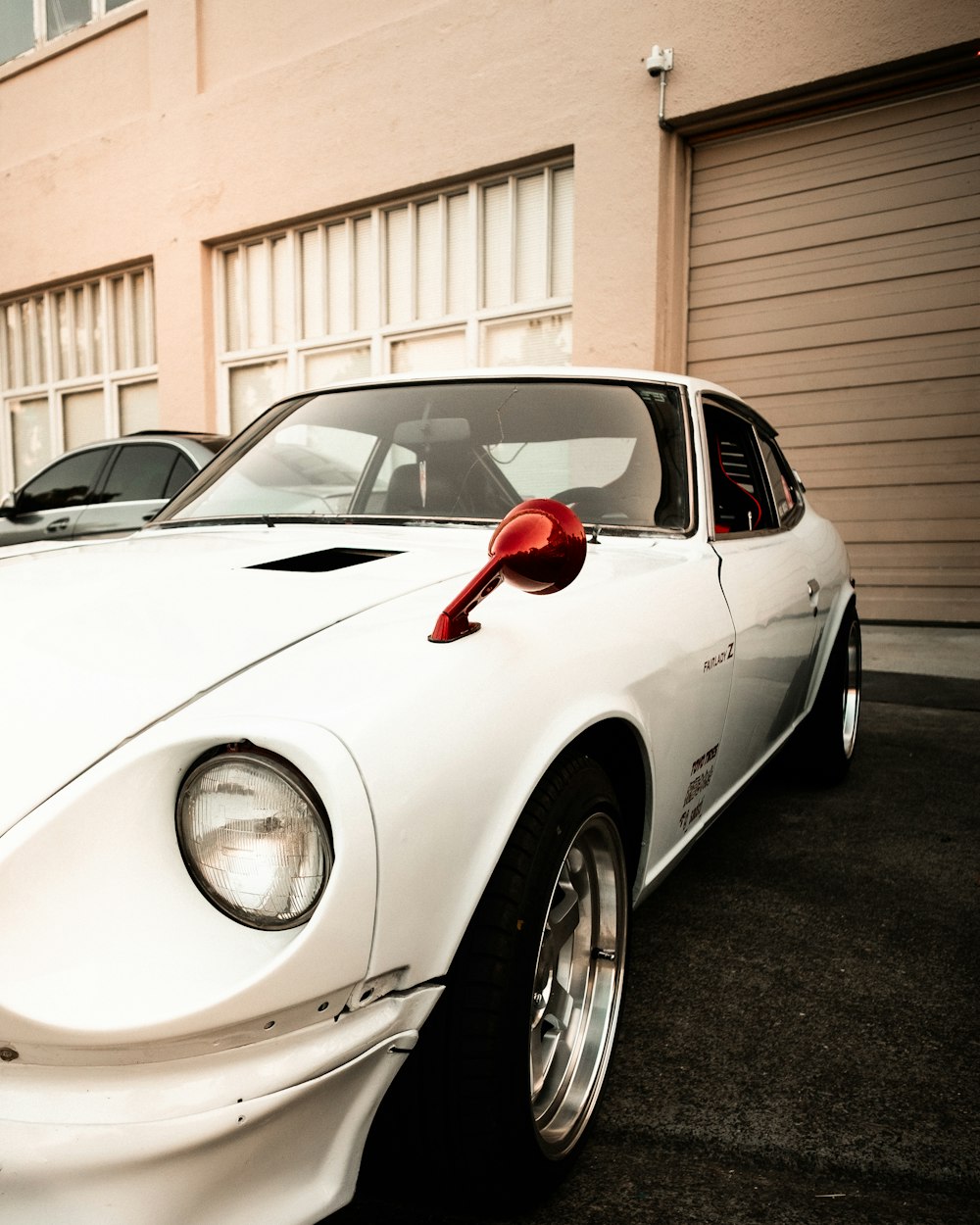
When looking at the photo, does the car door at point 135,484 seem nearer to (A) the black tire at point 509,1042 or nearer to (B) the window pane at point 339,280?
(B) the window pane at point 339,280

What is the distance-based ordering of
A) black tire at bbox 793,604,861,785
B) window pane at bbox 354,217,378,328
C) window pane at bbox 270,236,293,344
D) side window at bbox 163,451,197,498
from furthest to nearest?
window pane at bbox 270,236,293,344 → window pane at bbox 354,217,378,328 → side window at bbox 163,451,197,498 → black tire at bbox 793,604,861,785

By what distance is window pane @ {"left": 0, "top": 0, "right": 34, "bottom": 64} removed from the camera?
11.7 metres

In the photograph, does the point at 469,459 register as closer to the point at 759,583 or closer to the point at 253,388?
the point at 759,583

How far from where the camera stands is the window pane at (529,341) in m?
8.04

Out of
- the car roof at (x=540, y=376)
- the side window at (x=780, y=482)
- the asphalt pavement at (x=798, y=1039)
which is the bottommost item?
the asphalt pavement at (x=798, y=1039)

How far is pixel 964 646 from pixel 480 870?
6086 mm

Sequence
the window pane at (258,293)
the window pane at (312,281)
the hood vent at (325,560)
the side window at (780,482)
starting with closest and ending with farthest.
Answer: the hood vent at (325,560) → the side window at (780,482) → the window pane at (312,281) → the window pane at (258,293)

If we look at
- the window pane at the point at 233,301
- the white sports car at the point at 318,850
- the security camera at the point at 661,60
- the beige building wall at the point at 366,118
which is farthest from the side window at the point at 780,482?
the window pane at the point at 233,301

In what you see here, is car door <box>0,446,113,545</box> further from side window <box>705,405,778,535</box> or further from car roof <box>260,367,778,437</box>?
side window <box>705,405,778,535</box>

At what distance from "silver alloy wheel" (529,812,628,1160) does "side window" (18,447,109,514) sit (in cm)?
559

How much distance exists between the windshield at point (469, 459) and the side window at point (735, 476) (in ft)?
0.67

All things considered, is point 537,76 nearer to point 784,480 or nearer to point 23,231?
point 784,480

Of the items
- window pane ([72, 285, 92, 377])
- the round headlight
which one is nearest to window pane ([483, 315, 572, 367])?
window pane ([72, 285, 92, 377])

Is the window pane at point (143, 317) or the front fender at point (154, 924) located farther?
the window pane at point (143, 317)
